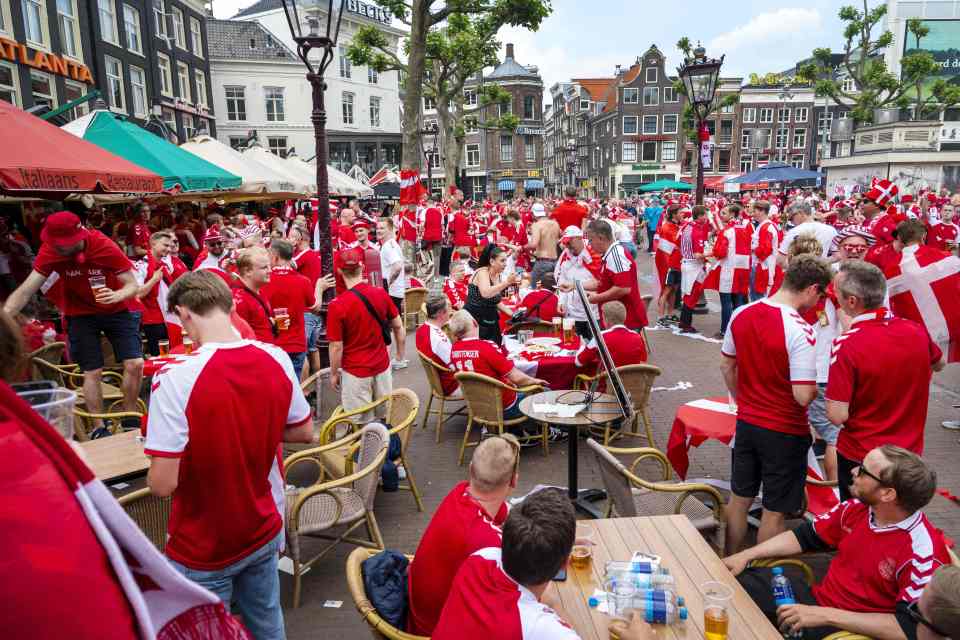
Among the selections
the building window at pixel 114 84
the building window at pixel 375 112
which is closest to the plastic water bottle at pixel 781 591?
the building window at pixel 114 84

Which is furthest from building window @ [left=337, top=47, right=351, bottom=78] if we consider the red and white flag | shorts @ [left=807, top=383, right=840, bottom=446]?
shorts @ [left=807, top=383, right=840, bottom=446]

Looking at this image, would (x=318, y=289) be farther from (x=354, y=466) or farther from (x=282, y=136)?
(x=282, y=136)

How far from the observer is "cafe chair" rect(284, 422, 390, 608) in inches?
144

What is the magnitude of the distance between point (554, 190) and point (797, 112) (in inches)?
1383

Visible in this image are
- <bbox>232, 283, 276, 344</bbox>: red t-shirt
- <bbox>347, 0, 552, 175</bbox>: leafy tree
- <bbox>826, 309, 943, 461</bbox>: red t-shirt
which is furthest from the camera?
<bbox>347, 0, 552, 175</bbox>: leafy tree

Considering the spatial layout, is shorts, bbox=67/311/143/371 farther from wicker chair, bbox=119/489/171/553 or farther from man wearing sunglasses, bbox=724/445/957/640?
man wearing sunglasses, bbox=724/445/957/640

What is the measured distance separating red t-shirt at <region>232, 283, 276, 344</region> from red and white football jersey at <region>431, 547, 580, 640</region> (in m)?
3.79

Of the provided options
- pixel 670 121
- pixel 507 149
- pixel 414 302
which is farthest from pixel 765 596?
pixel 670 121

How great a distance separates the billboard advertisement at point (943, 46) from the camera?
179 feet

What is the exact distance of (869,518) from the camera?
269cm

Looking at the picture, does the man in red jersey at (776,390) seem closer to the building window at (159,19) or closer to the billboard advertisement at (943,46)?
the building window at (159,19)

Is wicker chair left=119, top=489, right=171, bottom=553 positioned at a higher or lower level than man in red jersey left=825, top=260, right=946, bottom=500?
lower

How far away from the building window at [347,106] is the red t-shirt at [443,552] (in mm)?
44232

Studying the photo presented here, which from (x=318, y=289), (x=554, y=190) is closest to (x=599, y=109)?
(x=554, y=190)
